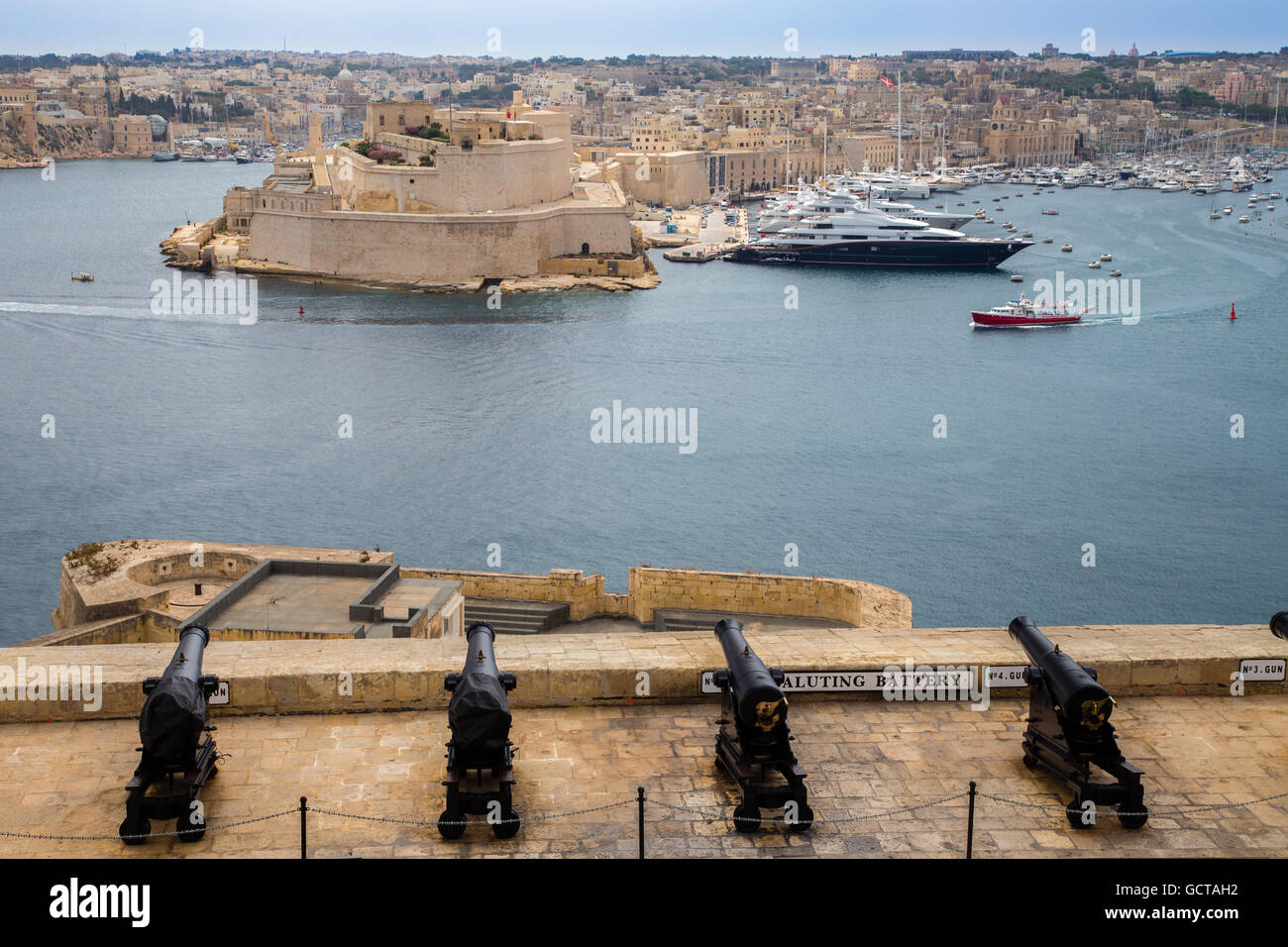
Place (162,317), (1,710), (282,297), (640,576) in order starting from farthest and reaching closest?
(282,297) → (162,317) → (640,576) → (1,710)

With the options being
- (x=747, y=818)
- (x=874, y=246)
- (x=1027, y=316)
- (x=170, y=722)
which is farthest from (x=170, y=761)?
(x=874, y=246)

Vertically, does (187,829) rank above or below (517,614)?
above

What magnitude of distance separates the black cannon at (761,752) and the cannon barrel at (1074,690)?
3.22 feet

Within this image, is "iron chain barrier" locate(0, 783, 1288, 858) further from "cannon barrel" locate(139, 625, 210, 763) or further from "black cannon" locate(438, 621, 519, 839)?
"cannon barrel" locate(139, 625, 210, 763)

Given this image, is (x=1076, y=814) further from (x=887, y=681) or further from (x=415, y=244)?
(x=415, y=244)

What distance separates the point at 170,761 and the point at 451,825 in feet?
3.27

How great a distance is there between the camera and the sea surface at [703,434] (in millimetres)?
21078

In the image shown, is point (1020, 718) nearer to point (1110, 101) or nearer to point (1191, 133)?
point (1191, 133)

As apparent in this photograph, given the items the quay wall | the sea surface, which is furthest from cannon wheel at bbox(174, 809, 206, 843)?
the quay wall

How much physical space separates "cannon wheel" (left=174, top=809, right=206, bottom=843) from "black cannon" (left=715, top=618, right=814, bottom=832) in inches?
74.0

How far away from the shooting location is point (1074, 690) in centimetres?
468

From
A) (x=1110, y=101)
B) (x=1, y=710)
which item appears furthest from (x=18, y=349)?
(x=1110, y=101)

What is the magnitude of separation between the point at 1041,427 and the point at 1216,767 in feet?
82.2

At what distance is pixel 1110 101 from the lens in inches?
5581
